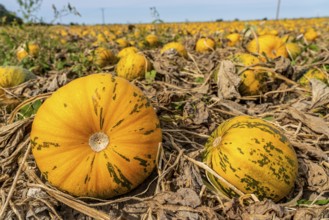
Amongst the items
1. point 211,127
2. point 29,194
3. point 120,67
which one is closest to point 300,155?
point 211,127

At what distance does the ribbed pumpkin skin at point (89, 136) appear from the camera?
2.29 m

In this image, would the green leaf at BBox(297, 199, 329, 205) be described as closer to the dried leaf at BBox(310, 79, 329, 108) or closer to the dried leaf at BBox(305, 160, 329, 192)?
the dried leaf at BBox(305, 160, 329, 192)

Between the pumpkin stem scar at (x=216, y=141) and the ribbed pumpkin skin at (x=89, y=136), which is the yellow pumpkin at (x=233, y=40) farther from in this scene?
the ribbed pumpkin skin at (x=89, y=136)

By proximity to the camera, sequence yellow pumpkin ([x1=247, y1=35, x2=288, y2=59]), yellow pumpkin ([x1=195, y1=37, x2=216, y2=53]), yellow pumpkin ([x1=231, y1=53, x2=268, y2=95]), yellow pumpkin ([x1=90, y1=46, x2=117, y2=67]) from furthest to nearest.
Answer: yellow pumpkin ([x1=195, y1=37, x2=216, y2=53]), yellow pumpkin ([x1=90, y1=46, x2=117, y2=67]), yellow pumpkin ([x1=247, y1=35, x2=288, y2=59]), yellow pumpkin ([x1=231, y1=53, x2=268, y2=95])

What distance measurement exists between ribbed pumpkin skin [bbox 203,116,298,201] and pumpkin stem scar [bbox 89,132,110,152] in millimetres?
718

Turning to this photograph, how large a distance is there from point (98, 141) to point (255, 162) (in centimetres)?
103

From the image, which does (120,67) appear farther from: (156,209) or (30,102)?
(156,209)

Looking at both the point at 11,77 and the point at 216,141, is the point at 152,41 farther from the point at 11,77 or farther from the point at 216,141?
the point at 216,141

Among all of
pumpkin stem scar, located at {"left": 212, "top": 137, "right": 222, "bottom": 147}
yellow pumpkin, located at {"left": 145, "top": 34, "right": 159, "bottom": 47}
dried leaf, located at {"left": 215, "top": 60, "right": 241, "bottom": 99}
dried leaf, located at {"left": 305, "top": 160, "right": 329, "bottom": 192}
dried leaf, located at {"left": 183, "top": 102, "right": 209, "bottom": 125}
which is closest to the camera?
pumpkin stem scar, located at {"left": 212, "top": 137, "right": 222, "bottom": 147}

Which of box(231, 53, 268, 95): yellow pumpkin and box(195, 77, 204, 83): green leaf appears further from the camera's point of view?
box(195, 77, 204, 83): green leaf

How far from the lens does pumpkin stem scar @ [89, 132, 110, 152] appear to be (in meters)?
2.33

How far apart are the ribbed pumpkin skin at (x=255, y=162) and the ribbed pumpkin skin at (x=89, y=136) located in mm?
497

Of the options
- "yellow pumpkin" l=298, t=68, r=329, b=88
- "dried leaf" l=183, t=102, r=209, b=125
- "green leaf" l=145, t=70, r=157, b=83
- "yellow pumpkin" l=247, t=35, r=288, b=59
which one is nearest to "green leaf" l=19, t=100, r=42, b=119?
"dried leaf" l=183, t=102, r=209, b=125

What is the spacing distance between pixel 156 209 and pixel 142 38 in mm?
7893
